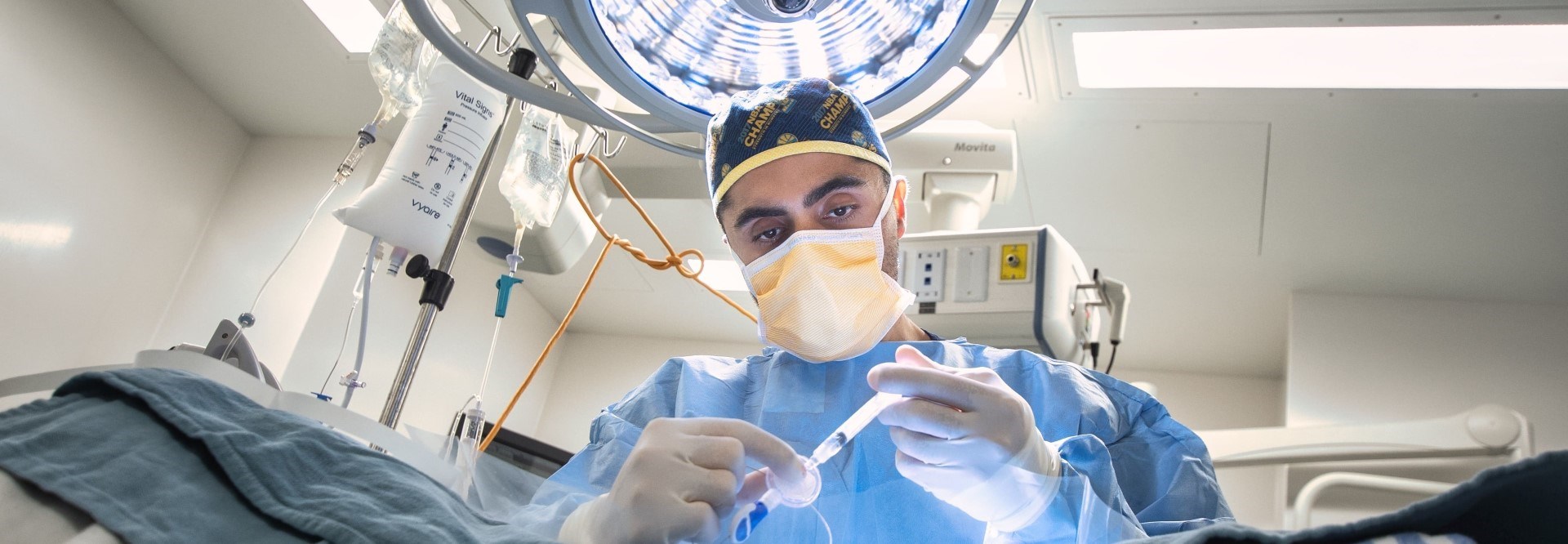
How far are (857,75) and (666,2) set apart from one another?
24 cm

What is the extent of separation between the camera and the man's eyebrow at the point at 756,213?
52.1 inches

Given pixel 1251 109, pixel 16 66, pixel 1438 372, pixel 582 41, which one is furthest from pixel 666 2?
pixel 1438 372

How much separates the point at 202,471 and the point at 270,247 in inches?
122

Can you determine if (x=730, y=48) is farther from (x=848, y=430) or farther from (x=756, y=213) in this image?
(x=848, y=430)

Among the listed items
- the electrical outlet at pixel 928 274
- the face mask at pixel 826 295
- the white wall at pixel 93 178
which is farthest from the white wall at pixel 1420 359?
the white wall at pixel 93 178

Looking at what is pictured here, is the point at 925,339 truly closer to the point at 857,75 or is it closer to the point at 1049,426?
the point at 1049,426

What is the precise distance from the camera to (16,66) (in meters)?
2.64

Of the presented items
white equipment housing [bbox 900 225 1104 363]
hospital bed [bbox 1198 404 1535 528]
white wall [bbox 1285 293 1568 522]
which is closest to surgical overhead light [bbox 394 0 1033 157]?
white equipment housing [bbox 900 225 1104 363]

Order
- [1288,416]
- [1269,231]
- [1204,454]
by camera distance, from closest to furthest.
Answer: [1204,454] → [1269,231] → [1288,416]

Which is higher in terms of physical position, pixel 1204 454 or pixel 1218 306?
pixel 1218 306

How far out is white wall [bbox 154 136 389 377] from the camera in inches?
127

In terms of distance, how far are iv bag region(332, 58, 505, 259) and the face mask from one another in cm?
46

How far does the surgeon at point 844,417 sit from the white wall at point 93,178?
2347mm

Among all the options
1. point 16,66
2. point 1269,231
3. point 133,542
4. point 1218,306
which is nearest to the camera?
point 133,542
